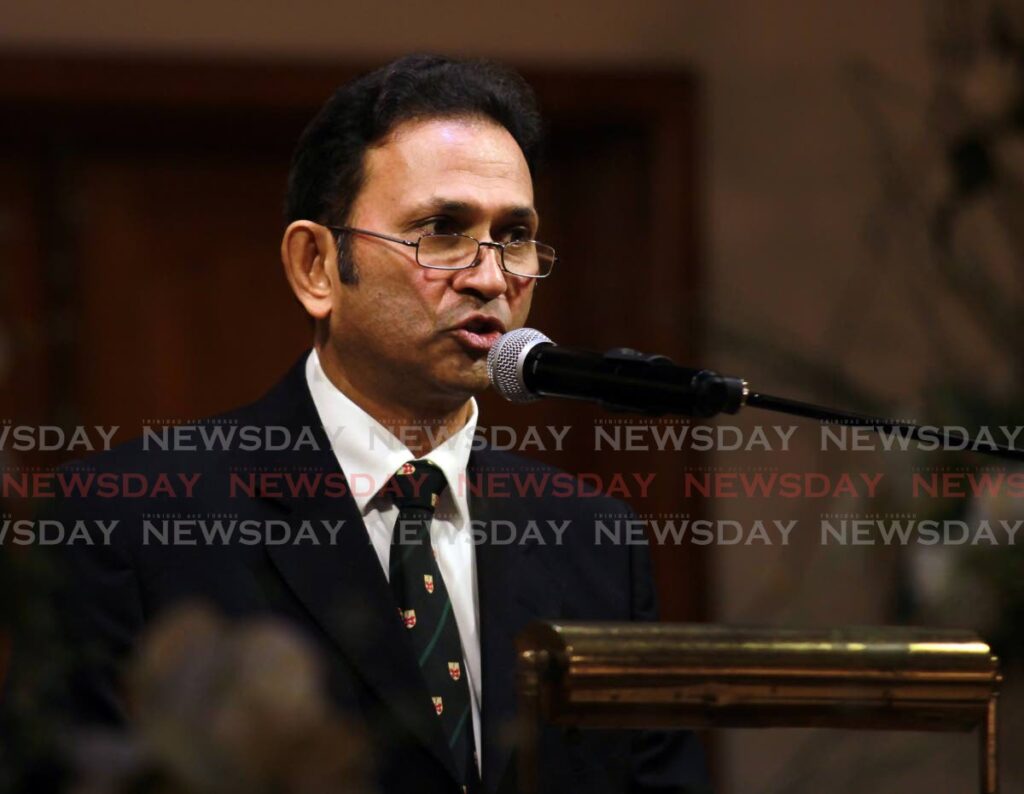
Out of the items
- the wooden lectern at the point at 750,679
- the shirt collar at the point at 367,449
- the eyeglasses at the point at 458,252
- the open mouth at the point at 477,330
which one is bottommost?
the wooden lectern at the point at 750,679

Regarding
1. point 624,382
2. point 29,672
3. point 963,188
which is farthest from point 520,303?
point 963,188

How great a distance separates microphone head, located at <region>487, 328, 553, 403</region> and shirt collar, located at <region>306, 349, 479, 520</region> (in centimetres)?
41

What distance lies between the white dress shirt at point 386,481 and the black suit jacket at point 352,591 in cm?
2

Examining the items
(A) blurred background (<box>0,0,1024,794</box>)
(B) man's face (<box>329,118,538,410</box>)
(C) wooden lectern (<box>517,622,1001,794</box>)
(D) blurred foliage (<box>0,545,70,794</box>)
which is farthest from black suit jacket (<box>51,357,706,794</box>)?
(A) blurred background (<box>0,0,1024,794</box>)

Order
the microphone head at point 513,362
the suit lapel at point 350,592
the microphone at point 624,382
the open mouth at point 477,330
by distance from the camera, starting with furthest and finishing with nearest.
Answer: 1. the open mouth at point 477,330
2. the suit lapel at point 350,592
3. the microphone head at point 513,362
4. the microphone at point 624,382

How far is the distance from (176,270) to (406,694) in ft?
6.06

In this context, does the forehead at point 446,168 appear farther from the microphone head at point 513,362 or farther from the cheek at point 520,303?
the microphone head at point 513,362

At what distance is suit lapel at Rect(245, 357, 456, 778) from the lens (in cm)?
148

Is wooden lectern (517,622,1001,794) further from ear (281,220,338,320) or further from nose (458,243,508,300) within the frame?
ear (281,220,338,320)

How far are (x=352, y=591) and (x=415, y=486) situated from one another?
0.16 metres

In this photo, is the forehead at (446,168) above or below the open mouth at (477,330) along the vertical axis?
above

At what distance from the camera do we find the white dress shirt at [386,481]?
1.67 meters

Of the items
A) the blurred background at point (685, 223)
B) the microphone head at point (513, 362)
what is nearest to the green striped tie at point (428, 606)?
the microphone head at point (513, 362)

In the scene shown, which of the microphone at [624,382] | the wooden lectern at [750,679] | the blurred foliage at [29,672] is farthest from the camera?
the microphone at [624,382]
